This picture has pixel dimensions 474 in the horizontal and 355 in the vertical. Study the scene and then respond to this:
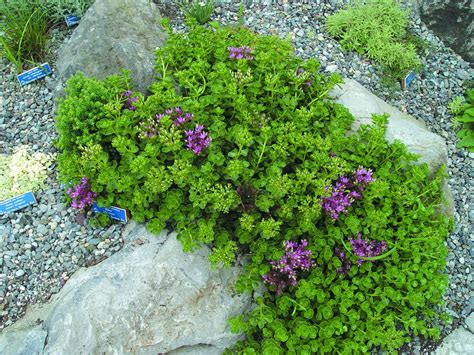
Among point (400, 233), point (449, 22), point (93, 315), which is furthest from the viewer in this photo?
point (449, 22)

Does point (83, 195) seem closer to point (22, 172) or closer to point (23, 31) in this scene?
point (22, 172)

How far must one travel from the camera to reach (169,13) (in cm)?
582

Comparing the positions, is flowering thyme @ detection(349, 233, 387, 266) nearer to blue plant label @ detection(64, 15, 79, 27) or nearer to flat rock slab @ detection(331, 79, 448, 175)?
flat rock slab @ detection(331, 79, 448, 175)

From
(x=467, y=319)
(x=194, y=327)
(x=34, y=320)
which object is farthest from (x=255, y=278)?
(x=467, y=319)

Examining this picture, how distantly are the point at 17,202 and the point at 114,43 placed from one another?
1695 millimetres

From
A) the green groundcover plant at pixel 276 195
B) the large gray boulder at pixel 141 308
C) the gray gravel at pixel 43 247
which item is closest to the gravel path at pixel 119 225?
the gray gravel at pixel 43 247

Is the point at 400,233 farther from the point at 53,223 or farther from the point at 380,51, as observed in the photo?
the point at 53,223

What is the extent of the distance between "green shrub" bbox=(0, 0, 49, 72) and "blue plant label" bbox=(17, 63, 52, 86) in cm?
11

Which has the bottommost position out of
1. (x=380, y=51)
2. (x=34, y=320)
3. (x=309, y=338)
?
(x=34, y=320)

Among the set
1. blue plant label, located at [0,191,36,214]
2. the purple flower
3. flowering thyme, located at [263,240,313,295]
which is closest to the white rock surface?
flowering thyme, located at [263,240,313,295]

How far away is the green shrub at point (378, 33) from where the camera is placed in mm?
5621

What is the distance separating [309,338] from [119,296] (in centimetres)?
143

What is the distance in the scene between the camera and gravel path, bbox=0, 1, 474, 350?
4.14 metres

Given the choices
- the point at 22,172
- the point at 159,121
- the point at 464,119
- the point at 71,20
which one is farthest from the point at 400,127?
the point at 71,20
